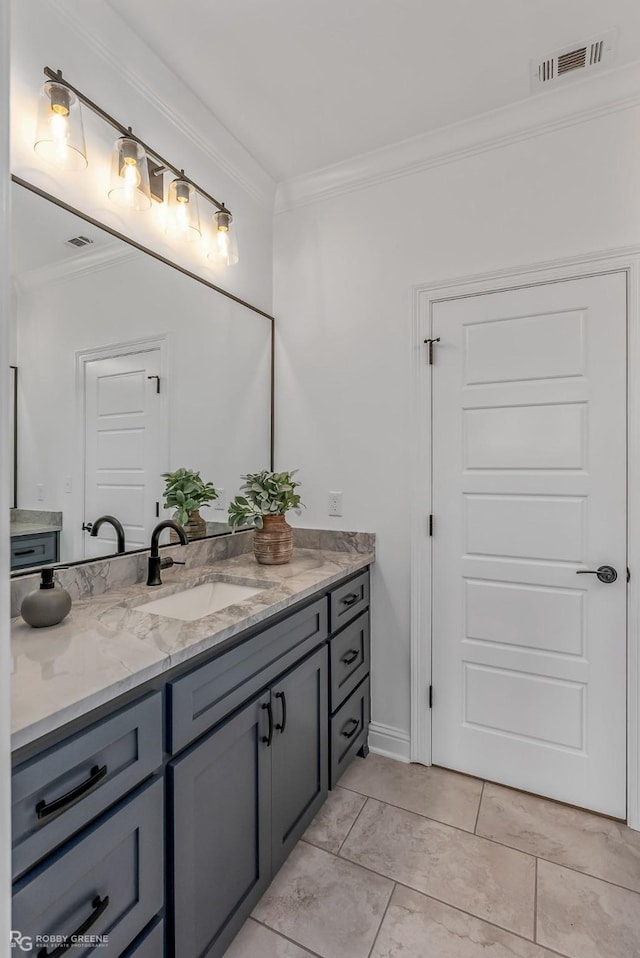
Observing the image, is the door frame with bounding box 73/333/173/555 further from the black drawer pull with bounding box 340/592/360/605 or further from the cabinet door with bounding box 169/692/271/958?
the black drawer pull with bounding box 340/592/360/605

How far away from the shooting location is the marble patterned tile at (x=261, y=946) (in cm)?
133

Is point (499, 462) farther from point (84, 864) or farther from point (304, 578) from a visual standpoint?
point (84, 864)

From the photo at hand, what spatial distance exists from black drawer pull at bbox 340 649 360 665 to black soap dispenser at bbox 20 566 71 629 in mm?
1135

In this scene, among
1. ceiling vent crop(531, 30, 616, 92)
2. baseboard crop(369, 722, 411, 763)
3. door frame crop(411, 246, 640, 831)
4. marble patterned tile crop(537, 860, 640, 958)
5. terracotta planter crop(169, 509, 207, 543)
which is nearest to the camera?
marble patterned tile crop(537, 860, 640, 958)

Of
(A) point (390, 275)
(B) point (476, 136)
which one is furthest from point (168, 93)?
(B) point (476, 136)

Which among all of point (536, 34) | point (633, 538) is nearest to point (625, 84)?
point (536, 34)

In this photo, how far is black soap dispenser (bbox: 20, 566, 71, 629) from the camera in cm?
124

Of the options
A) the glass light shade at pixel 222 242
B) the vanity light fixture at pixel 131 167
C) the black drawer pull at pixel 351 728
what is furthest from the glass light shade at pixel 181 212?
the black drawer pull at pixel 351 728

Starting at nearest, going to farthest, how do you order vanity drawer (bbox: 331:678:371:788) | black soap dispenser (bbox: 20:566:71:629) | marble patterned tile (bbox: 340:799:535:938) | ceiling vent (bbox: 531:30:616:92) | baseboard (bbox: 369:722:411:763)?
black soap dispenser (bbox: 20:566:71:629) < marble patterned tile (bbox: 340:799:535:938) < ceiling vent (bbox: 531:30:616:92) < vanity drawer (bbox: 331:678:371:788) < baseboard (bbox: 369:722:411:763)

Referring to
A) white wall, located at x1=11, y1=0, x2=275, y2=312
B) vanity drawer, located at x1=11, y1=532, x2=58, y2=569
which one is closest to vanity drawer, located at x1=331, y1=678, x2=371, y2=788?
vanity drawer, located at x1=11, y1=532, x2=58, y2=569

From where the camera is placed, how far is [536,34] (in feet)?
5.50

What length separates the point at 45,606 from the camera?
1.25 m

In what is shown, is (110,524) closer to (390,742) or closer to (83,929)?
(83,929)

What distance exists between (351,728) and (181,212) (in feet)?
7.53
